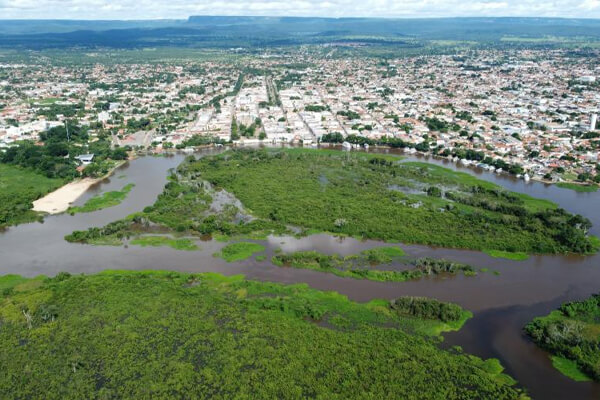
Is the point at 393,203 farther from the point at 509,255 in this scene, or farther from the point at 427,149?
the point at 427,149

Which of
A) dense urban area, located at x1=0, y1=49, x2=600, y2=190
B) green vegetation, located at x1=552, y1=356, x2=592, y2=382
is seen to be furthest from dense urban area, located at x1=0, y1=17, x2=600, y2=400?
dense urban area, located at x1=0, y1=49, x2=600, y2=190

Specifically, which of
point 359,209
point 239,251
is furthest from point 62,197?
point 359,209

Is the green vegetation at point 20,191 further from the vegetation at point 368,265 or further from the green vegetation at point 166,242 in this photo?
the vegetation at point 368,265

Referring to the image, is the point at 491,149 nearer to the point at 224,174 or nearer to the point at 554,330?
the point at 224,174

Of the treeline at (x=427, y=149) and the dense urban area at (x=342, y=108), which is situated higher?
the dense urban area at (x=342, y=108)

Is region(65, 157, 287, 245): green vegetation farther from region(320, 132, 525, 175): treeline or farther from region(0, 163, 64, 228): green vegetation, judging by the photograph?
region(320, 132, 525, 175): treeline

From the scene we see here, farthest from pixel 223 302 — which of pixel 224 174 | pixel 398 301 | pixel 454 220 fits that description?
pixel 224 174

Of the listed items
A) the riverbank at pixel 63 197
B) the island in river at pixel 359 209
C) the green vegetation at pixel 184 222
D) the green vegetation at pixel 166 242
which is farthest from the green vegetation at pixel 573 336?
the riverbank at pixel 63 197
